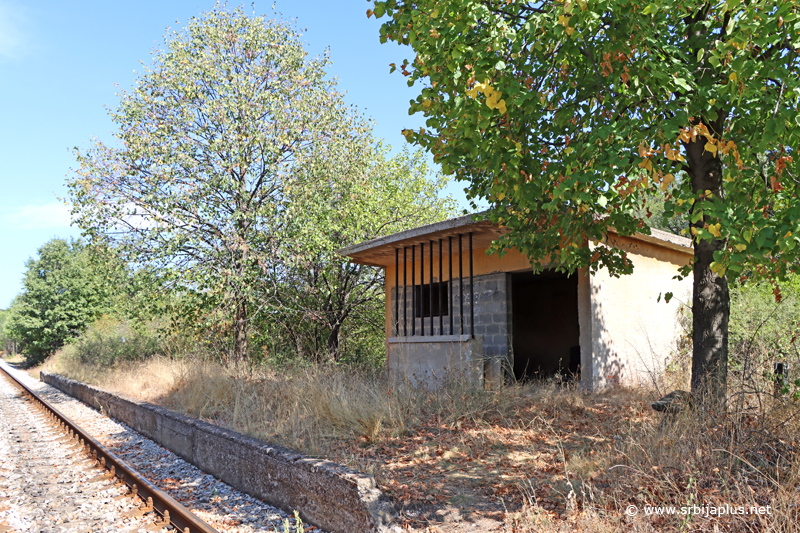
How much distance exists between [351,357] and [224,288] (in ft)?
17.4

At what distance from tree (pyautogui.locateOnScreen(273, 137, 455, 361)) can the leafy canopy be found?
26.5ft

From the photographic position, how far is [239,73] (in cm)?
1439

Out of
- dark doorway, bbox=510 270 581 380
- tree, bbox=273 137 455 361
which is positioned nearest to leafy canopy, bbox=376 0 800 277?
tree, bbox=273 137 455 361

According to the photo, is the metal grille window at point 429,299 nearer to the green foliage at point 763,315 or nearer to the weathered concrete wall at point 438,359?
the weathered concrete wall at point 438,359

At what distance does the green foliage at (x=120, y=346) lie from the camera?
707 inches

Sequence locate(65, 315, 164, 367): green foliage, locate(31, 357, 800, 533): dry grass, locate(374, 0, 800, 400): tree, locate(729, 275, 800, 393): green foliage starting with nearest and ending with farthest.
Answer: locate(31, 357, 800, 533): dry grass → locate(374, 0, 800, 400): tree → locate(729, 275, 800, 393): green foliage → locate(65, 315, 164, 367): green foliage

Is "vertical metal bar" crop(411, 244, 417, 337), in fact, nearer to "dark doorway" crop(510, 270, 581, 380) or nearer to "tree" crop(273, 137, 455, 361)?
"tree" crop(273, 137, 455, 361)

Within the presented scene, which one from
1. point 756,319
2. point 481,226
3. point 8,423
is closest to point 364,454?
point 481,226

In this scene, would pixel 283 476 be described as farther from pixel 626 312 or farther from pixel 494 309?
pixel 626 312

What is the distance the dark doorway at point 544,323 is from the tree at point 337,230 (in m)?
4.07

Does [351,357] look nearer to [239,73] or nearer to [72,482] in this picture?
[239,73]

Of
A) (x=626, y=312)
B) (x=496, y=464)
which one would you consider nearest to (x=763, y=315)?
(x=626, y=312)

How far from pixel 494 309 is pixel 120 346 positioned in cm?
1446

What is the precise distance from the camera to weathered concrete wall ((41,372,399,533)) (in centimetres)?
436
